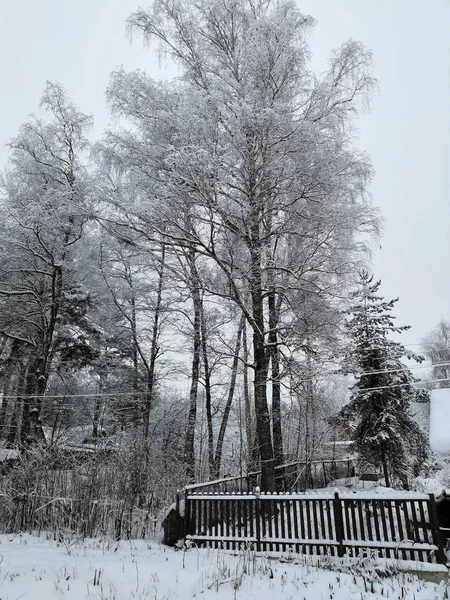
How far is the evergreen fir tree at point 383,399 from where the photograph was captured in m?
13.8

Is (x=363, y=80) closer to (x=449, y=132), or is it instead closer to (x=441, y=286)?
(x=441, y=286)

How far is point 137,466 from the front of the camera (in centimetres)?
879

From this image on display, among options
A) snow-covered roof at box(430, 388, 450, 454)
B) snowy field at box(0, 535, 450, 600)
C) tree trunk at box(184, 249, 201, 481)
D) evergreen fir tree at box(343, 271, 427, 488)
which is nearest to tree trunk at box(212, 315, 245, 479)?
tree trunk at box(184, 249, 201, 481)

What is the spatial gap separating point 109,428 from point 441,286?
55.2 meters

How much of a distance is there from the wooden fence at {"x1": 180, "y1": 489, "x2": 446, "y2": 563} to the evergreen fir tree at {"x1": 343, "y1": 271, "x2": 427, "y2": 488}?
308 inches

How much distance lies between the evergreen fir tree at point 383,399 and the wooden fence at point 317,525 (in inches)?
308

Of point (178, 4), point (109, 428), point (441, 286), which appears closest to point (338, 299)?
point (178, 4)

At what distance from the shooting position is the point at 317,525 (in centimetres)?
609

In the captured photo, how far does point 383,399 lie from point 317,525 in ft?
32.4

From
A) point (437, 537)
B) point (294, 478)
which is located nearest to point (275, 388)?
point (294, 478)

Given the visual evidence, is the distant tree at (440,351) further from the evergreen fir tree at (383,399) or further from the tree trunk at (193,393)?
the tree trunk at (193,393)

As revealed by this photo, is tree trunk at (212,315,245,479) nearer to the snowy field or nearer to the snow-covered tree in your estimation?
the snow-covered tree

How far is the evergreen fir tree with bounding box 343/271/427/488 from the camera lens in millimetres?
13805

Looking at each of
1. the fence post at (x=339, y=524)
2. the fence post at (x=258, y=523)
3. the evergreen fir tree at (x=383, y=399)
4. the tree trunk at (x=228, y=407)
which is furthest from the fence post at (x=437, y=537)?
the tree trunk at (x=228, y=407)
